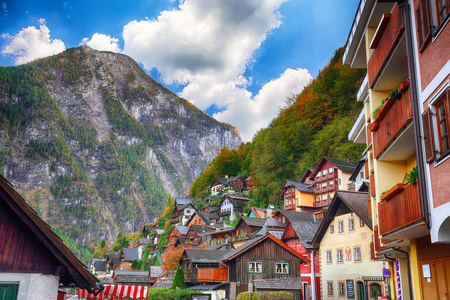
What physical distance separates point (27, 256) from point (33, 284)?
708 millimetres

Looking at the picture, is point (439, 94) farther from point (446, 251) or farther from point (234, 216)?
point (234, 216)

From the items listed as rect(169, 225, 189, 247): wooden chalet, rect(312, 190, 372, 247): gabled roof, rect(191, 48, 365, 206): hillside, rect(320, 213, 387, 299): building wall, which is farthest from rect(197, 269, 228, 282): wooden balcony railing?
rect(169, 225, 189, 247): wooden chalet

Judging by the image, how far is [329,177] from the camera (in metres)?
67.6

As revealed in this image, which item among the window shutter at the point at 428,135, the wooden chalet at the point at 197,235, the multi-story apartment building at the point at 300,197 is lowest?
the window shutter at the point at 428,135

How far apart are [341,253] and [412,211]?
81.2 ft

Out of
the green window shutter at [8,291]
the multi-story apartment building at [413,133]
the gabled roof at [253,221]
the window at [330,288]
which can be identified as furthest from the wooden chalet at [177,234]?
the green window shutter at [8,291]

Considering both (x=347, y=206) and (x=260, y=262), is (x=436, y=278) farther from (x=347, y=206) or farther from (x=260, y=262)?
(x=260, y=262)

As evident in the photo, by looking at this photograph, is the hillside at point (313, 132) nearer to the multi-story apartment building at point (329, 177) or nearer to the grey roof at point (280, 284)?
the multi-story apartment building at point (329, 177)

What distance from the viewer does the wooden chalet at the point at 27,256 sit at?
32.3 feet

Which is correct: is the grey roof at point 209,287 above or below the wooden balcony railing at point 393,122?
below

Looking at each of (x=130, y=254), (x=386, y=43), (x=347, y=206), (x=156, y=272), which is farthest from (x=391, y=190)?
(x=130, y=254)

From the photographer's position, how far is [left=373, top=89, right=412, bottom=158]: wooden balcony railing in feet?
37.9

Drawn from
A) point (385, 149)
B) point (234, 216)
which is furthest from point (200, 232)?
point (385, 149)

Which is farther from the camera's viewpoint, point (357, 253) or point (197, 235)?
point (197, 235)
